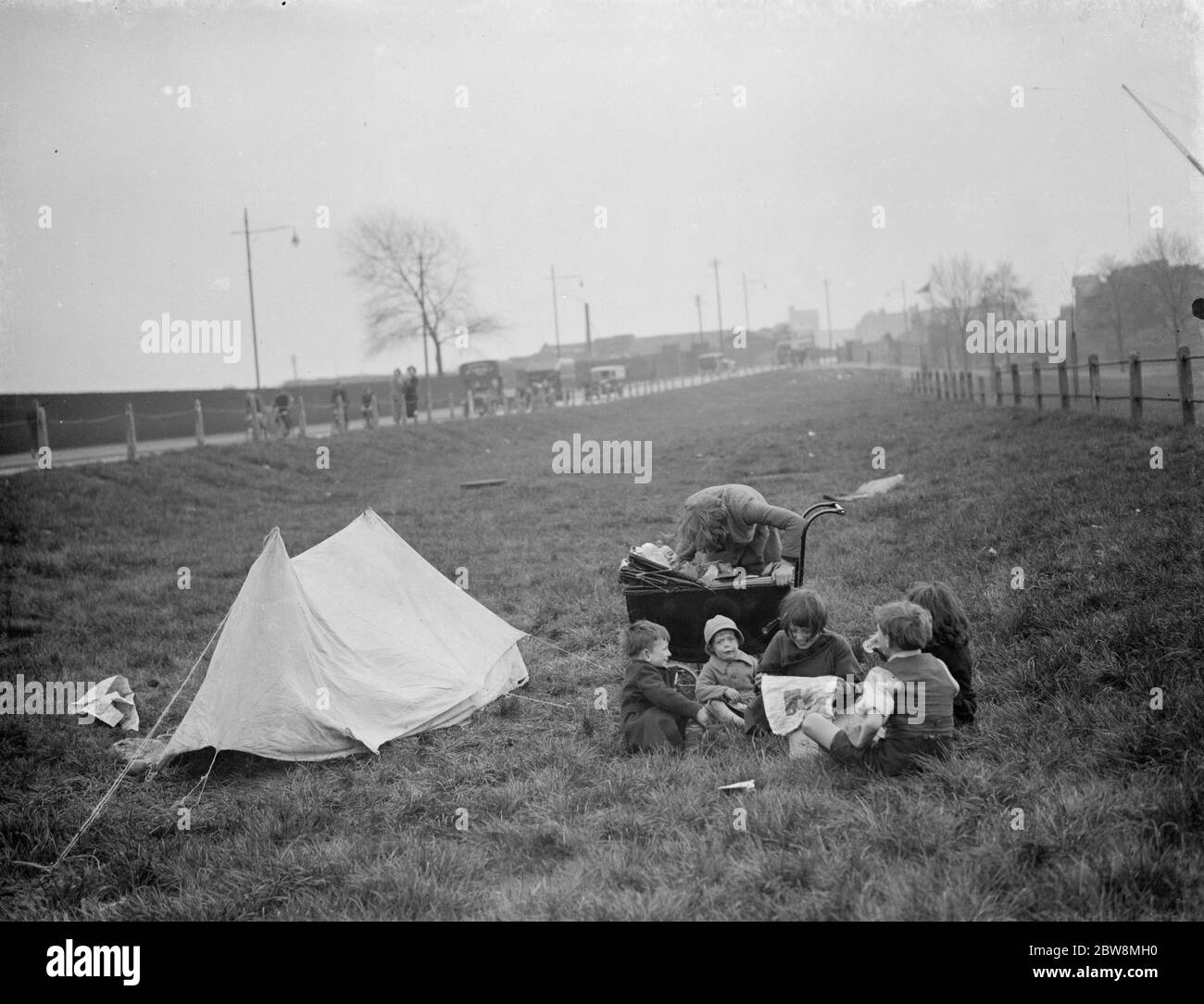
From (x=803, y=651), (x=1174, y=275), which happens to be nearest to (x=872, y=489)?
(x=1174, y=275)

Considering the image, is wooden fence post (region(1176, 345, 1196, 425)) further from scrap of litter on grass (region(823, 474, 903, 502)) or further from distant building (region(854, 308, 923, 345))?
distant building (region(854, 308, 923, 345))

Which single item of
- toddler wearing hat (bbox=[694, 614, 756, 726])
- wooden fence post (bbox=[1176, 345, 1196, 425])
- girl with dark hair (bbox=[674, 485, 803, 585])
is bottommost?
toddler wearing hat (bbox=[694, 614, 756, 726])

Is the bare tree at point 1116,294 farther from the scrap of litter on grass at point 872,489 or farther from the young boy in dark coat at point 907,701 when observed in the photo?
the young boy in dark coat at point 907,701

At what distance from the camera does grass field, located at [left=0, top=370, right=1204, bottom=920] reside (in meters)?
3.28

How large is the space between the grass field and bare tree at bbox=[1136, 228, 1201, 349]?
154 cm

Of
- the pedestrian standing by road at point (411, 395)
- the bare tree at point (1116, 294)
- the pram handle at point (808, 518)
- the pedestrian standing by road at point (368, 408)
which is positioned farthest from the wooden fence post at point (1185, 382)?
the pedestrian standing by road at point (411, 395)

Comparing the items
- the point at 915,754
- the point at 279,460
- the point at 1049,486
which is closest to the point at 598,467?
the point at 279,460

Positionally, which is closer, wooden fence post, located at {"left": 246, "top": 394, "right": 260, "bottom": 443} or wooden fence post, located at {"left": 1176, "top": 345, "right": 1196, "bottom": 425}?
wooden fence post, located at {"left": 1176, "top": 345, "right": 1196, "bottom": 425}

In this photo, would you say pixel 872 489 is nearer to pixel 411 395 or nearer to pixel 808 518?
pixel 808 518

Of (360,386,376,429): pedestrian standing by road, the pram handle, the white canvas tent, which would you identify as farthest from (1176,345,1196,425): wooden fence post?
(360,386,376,429): pedestrian standing by road

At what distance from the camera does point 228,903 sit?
3.57m

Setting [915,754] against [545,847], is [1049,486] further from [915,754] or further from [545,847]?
[545,847]

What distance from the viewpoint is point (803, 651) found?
15.8 feet

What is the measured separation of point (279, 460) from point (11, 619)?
10890 millimetres
